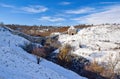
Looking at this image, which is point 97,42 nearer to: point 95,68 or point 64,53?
point 64,53

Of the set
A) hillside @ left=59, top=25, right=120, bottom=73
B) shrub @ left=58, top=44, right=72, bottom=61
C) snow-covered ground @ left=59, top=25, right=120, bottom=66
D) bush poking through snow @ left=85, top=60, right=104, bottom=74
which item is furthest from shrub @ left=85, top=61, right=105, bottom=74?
shrub @ left=58, top=44, right=72, bottom=61

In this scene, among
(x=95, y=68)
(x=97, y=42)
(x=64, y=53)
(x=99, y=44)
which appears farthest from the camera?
(x=97, y=42)

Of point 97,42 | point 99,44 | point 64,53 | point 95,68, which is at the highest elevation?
point 97,42

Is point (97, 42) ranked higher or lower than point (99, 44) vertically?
higher

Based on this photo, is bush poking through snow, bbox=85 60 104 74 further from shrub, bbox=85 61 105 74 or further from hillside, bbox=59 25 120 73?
hillside, bbox=59 25 120 73

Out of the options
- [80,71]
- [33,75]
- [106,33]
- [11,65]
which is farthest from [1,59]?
[106,33]

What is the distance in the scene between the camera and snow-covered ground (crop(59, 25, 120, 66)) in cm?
6944

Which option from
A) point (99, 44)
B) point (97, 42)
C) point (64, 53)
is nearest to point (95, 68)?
point (64, 53)

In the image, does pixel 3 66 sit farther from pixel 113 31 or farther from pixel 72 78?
pixel 113 31

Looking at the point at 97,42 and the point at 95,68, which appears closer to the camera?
the point at 95,68

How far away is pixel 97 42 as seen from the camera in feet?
268

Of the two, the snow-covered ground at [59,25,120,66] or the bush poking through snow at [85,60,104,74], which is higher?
the snow-covered ground at [59,25,120,66]

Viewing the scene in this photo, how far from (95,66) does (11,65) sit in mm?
35343

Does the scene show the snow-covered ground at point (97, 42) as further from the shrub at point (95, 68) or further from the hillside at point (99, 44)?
the shrub at point (95, 68)
